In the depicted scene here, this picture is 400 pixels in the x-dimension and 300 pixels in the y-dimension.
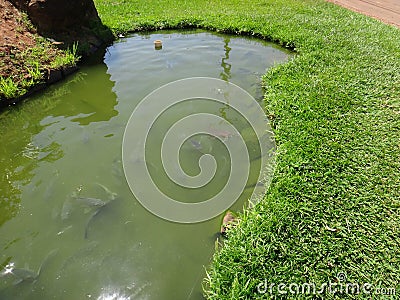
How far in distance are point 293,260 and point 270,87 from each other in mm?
3523

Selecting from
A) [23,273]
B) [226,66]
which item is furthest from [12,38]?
[23,273]

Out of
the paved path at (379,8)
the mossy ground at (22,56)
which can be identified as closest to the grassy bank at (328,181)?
the paved path at (379,8)

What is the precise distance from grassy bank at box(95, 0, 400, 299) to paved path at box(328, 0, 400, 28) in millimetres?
2741

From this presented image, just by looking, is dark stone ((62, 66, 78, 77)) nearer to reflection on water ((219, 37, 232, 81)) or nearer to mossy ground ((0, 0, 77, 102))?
mossy ground ((0, 0, 77, 102))

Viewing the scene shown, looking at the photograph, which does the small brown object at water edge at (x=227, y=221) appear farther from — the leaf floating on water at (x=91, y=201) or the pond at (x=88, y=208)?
the leaf floating on water at (x=91, y=201)

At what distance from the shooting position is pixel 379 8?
32.1ft

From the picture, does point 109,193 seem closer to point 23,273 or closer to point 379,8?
point 23,273

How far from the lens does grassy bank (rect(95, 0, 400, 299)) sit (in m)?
2.35

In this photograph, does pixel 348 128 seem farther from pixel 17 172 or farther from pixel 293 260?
pixel 17 172

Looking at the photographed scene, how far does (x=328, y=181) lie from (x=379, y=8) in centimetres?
970

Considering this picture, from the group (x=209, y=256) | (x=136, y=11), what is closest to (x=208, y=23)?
(x=136, y=11)

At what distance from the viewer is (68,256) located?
2.61m

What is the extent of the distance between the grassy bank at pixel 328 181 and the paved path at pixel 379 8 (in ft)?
8.99

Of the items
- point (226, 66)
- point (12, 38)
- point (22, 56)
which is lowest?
point (226, 66)
